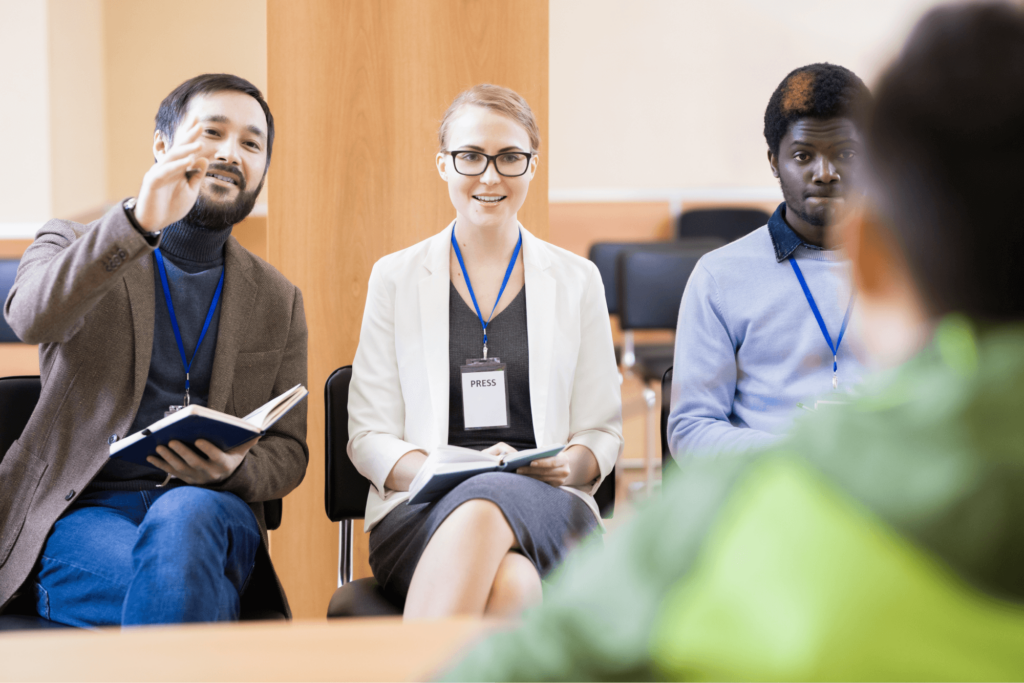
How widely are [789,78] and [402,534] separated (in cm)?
147

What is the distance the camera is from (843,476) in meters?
0.24

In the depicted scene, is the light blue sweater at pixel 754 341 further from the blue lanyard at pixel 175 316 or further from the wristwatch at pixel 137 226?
the wristwatch at pixel 137 226

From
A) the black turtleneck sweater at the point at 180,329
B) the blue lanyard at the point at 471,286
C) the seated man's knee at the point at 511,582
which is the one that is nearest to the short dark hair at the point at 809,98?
the blue lanyard at the point at 471,286

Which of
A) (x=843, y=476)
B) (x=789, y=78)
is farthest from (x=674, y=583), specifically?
(x=789, y=78)

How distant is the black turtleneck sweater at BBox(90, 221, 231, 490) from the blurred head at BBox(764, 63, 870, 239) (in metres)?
1.44

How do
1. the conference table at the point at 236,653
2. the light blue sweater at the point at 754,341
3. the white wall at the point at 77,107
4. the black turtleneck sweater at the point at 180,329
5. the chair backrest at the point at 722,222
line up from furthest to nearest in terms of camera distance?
the chair backrest at the point at 722,222
the white wall at the point at 77,107
the light blue sweater at the point at 754,341
the black turtleneck sweater at the point at 180,329
the conference table at the point at 236,653

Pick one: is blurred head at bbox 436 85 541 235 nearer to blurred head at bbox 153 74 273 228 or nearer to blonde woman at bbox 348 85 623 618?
blonde woman at bbox 348 85 623 618

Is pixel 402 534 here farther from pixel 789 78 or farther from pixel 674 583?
pixel 674 583

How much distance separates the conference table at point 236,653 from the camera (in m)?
0.85

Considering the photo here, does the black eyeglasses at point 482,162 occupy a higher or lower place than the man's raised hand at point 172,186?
higher

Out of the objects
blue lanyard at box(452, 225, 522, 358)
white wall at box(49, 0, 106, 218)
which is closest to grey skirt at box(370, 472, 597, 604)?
blue lanyard at box(452, 225, 522, 358)

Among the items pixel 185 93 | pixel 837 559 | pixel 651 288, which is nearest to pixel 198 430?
pixel 185 93

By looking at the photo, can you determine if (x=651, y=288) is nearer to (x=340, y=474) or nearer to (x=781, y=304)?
(x=781, y=304)

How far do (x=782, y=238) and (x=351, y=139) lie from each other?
1308 mm
